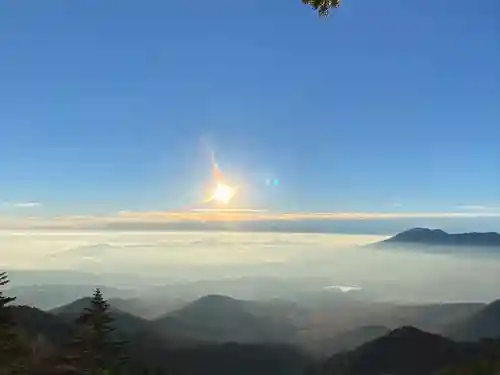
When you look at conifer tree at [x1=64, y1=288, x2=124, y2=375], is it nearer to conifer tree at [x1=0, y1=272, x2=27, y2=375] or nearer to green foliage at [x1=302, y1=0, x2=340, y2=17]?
conifer tree at [x1=0, y1=272, x2=27, y2=375]

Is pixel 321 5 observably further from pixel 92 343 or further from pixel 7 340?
pixel 92 343

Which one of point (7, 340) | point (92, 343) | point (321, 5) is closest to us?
point (321, 5)

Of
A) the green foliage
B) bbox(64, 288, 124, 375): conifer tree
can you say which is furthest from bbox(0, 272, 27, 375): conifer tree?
the green foliage

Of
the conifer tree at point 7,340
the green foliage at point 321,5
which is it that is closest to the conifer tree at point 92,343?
the conifer tree at point 7,340

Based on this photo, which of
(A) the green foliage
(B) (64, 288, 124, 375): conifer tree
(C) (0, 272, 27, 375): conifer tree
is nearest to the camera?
(A) the green foliage

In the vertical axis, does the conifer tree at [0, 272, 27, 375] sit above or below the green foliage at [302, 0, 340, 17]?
below

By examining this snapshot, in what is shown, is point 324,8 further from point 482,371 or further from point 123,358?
point 482,371

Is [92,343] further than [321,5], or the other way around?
[92,343]

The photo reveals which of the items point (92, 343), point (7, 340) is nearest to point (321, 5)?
point (7, 340)

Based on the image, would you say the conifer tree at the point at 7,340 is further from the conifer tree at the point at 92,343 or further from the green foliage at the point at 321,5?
the green foliage at the point at 321,5
